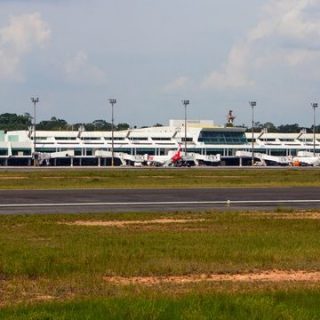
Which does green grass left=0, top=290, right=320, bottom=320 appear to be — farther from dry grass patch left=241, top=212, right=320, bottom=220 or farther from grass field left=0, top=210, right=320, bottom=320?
dry grass patch left=241, top=212, right=320, bottom=220

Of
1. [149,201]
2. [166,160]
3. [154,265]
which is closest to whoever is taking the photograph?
[154,265]

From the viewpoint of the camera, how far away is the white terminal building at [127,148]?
15988 cm

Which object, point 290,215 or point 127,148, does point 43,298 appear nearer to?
point 290,215

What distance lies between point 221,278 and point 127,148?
548ft

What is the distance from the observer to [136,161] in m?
156

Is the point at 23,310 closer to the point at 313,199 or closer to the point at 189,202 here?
the point at 189,202

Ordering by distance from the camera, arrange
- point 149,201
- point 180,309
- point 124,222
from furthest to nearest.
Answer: point 149,201
point 124,222
point 180,309

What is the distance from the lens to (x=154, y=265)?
18.2 metres

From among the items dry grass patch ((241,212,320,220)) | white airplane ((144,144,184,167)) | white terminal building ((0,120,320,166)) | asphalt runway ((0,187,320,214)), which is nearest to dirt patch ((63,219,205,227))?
dry grass patch ((241,212,320,220))

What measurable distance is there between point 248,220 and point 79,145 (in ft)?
487

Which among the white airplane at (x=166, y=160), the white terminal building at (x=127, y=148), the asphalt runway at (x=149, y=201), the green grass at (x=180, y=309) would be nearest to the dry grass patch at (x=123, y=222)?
the asphalt runway at (x=149, y=201)

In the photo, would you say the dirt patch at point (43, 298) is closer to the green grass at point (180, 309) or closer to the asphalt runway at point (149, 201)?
the green grass at point (180, 309)

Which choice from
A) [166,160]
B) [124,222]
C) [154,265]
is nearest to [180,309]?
[154,265]

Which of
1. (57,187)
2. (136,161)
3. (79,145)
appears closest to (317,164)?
(136,161)
